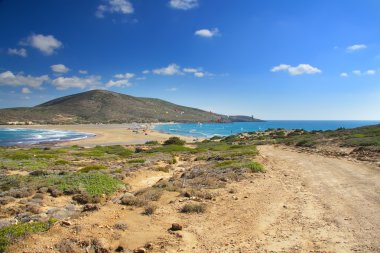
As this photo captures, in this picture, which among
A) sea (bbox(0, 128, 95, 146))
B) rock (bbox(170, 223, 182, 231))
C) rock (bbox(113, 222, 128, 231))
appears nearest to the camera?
rock (bbox(170, 223, 182, 231))

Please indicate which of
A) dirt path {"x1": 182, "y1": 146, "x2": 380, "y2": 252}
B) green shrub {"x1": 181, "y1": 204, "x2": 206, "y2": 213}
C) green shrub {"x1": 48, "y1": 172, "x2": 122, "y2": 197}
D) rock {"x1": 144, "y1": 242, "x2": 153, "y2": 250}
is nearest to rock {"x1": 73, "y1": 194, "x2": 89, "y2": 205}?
green shrub {"x1": 48, "y1": 172, "x2": 122, "y2": 197}

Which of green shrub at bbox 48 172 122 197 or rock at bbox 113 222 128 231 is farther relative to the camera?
green shrub at bbox 48 172 122 197

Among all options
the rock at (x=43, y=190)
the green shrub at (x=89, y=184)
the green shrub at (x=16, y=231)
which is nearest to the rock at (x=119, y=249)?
the green shrub at (x=16, y=231)

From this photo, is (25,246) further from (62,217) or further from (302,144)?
(302,144)

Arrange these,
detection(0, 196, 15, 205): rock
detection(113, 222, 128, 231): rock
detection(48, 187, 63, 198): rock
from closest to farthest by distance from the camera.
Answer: detection(113, 222, 128, 231): rock
detection(0, 196, 15, 205): rock
detection(48, 187, 63, 198): rock

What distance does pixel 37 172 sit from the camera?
21.6 m

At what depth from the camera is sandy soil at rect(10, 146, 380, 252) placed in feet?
28.5

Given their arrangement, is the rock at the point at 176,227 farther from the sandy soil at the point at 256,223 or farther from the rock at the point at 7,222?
the rock at the point at 7,222

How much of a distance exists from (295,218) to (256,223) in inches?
58.9

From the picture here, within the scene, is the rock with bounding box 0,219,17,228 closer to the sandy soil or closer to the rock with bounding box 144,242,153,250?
the sandy soil

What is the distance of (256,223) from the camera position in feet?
34.7

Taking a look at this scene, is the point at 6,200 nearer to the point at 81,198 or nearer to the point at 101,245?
the point at 81,198

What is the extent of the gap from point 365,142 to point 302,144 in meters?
9.35

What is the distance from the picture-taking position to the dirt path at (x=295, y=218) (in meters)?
8.75
